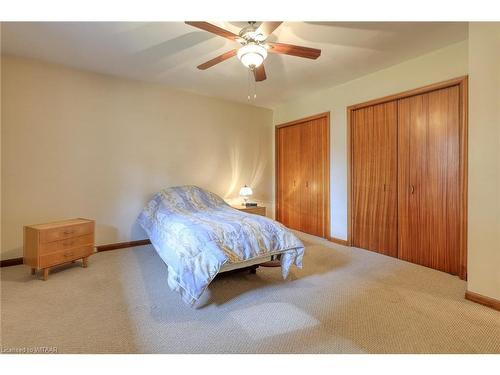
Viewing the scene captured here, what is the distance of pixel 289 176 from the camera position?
16.2 ft

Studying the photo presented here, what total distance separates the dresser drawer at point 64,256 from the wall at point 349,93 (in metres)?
3.41

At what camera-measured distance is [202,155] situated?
436 cm

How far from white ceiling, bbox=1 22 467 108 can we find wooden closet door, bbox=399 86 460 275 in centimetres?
64

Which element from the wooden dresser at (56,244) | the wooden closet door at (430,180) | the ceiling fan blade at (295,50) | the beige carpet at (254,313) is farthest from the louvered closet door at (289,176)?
the wooden dresser at (56,244)

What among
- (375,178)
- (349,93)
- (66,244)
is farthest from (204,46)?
(375,178)

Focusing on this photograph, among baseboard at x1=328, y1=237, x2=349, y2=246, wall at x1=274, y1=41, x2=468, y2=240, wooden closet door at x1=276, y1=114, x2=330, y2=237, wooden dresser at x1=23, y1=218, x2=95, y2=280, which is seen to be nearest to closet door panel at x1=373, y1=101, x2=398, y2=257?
wall at x1=274, y1=41, x2=468, y2=240

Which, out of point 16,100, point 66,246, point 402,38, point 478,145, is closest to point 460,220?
point 478,145

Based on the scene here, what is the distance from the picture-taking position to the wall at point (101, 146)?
9.89 feet

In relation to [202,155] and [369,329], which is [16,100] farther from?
[369,329]

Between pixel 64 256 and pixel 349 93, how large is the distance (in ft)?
13.7

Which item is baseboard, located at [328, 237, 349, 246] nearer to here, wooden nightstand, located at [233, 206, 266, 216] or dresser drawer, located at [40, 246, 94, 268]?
wooden nightstand, located at [233, 206, 266, 216]

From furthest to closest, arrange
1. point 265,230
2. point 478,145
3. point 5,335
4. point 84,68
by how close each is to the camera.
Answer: point 84,68 → point 265,230 → point 478,145 → point 5,335
